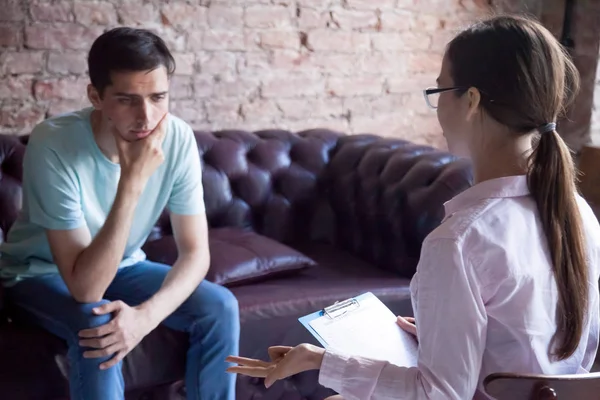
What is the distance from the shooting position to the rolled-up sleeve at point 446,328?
0.98 m

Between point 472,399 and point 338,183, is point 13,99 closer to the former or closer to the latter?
point 338,183

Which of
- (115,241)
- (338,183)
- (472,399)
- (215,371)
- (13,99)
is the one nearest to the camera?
(472,399)

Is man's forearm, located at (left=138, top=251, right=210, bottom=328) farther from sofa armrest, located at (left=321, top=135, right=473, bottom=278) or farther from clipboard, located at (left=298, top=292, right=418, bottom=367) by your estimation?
sofa armrest, located at (left=321, top=135, right=473, bottom=278)

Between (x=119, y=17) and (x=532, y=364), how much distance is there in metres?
2.02

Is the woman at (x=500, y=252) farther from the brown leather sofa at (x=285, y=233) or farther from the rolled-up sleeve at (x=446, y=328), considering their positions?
the brown leather sofa at (x=285, y=233)

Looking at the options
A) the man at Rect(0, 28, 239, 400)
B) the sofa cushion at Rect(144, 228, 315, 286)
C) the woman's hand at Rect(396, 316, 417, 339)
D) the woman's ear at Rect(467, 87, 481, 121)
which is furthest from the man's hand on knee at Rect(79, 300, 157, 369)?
the woman's ear at Rect(467, 87, 481, 121)

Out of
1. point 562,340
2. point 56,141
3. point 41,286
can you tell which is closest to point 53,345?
point 41,286

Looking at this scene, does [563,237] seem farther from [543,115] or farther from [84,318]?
[84,318]

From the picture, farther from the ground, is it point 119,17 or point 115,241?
point 119,17

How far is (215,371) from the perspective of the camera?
5.71ft

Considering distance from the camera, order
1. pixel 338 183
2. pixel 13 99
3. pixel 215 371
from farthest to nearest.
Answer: pixel 338 183, pixel 13 99, pixel 215 371

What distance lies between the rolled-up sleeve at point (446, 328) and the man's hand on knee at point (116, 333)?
0.79 meters

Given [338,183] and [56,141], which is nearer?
[56,141]

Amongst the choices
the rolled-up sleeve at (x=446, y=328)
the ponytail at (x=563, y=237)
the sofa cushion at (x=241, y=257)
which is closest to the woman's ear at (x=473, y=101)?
the ponytail at (x=563, y=237)
